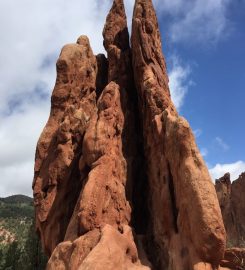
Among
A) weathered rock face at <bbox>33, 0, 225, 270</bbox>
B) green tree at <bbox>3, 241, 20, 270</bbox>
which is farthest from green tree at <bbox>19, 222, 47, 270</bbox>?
weathered rock face at <bbox>33, 0, 225, 270</bbox>

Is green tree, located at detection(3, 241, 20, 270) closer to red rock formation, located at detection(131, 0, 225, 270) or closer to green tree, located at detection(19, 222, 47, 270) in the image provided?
green tree, located at detection(19, 222, 47, 270)

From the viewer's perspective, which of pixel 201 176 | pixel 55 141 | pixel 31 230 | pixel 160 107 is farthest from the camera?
pixel 31 230

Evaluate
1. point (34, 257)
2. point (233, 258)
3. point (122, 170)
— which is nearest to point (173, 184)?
point (122, 170)

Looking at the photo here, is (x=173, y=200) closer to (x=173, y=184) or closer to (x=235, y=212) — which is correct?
(x=173, y=184)

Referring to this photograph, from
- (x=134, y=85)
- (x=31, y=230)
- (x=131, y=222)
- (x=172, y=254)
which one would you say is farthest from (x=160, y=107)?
(x=31, y=230)

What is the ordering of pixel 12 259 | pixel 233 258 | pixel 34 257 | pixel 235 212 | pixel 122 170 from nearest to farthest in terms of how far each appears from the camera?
pixel 122 170 → pixel 233 258 → pixel 34 257 → pixel 235 212 → pixel 12 259

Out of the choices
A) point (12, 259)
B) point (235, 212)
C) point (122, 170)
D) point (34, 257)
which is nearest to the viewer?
point (122, 170)

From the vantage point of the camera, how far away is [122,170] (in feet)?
62.4

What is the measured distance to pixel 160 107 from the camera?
1944 cm

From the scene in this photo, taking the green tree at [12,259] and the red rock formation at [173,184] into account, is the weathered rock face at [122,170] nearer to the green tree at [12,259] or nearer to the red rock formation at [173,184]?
the red rock formation at [173,184]

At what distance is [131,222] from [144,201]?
2.14 metres

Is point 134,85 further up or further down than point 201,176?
further up

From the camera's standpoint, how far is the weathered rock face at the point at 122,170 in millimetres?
14758

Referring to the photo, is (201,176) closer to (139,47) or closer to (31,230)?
(139,47)
